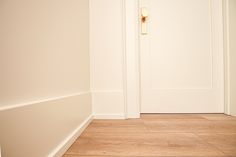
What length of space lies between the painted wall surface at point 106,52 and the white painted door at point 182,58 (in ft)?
1.04

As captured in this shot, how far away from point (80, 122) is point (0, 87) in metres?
0.71

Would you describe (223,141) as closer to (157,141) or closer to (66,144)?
(157,141)

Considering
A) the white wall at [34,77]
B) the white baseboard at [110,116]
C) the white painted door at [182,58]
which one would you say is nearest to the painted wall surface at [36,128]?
the white wall at [34,77]

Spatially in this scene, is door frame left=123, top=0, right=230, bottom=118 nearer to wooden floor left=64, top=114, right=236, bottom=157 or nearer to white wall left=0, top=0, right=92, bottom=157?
wooden floor left=64, top=114, right=236, bottom=157

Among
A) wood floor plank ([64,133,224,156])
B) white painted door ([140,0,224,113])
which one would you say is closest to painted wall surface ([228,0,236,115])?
white painted door ([140,0,224,113])

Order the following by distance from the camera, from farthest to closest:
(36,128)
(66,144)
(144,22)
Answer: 1. (144,22)
2. (66,144)
3. (36,128)

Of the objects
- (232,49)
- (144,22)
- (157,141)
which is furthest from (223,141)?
(144,22)

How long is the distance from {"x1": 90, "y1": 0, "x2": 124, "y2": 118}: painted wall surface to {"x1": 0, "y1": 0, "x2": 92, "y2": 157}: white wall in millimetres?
588

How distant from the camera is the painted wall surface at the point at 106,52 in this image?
145cm

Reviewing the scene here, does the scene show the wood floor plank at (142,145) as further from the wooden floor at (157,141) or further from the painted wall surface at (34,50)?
the painted wall surface at (34,50)

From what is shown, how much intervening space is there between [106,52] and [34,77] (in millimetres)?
982

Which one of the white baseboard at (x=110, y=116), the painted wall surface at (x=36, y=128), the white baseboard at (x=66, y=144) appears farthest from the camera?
the white baseboard at (x=110, y=116)

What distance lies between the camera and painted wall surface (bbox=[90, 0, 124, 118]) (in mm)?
1445

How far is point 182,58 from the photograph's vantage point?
1623 mm
